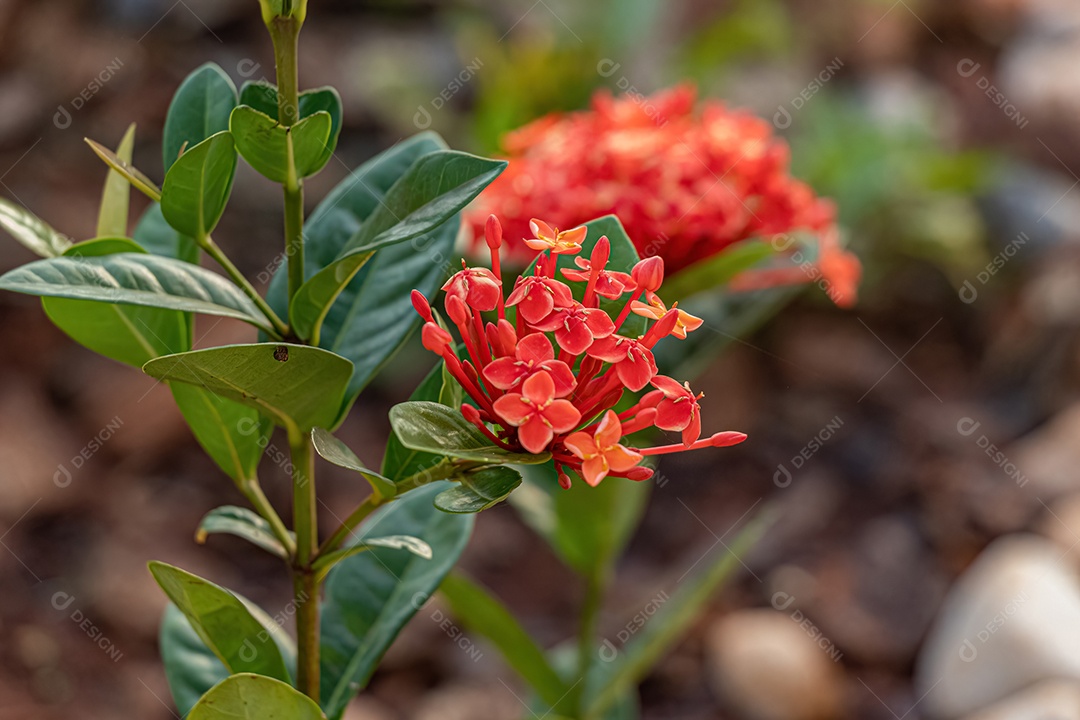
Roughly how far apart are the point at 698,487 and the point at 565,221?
1416mm

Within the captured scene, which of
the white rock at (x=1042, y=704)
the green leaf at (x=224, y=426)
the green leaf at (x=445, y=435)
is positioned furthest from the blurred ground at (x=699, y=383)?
the green leaf at (x=445, y=435)

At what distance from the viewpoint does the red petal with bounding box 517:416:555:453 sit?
479 mm

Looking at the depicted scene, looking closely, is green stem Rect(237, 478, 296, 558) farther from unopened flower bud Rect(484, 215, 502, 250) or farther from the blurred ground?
the blurred ground

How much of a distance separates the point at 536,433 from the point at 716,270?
1.64ft

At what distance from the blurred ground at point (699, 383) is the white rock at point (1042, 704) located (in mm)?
194

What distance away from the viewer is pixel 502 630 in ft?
3.53

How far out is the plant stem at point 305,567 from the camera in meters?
0.61

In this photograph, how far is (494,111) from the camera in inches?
92.7

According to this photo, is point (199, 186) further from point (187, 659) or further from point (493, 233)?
point (187, 659)

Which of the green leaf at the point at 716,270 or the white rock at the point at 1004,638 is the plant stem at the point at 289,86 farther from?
the white rock at the point at 1004,638

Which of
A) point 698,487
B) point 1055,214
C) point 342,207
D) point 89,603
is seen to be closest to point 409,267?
point 342,207

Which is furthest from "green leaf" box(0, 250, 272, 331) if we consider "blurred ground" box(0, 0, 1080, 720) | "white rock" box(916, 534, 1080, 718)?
"white rock" box(916, 534, 1080, 718)

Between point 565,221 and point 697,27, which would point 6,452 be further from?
point 697,27

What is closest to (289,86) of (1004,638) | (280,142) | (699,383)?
(280,142)
